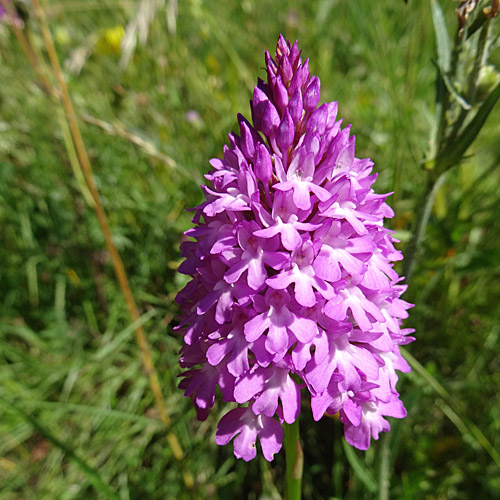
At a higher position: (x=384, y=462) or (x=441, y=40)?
(x=441, y=40)

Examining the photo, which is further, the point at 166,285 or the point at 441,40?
the point at 166,285

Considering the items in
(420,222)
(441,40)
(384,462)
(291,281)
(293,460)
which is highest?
(441,40)

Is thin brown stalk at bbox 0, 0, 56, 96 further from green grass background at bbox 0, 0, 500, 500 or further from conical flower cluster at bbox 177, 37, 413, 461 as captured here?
conical flower cluster at bbox 177, 37, 413, 461

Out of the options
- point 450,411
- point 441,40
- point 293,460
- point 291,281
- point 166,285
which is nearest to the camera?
point 291,281

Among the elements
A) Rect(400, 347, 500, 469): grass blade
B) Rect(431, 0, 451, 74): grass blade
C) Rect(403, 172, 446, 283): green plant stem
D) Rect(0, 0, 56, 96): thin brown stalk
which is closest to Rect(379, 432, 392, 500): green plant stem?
Rect(400, 347, 500, 469): grass blade

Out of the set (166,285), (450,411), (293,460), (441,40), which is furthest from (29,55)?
(450,411)

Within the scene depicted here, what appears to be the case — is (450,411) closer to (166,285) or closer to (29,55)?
(166,285)
